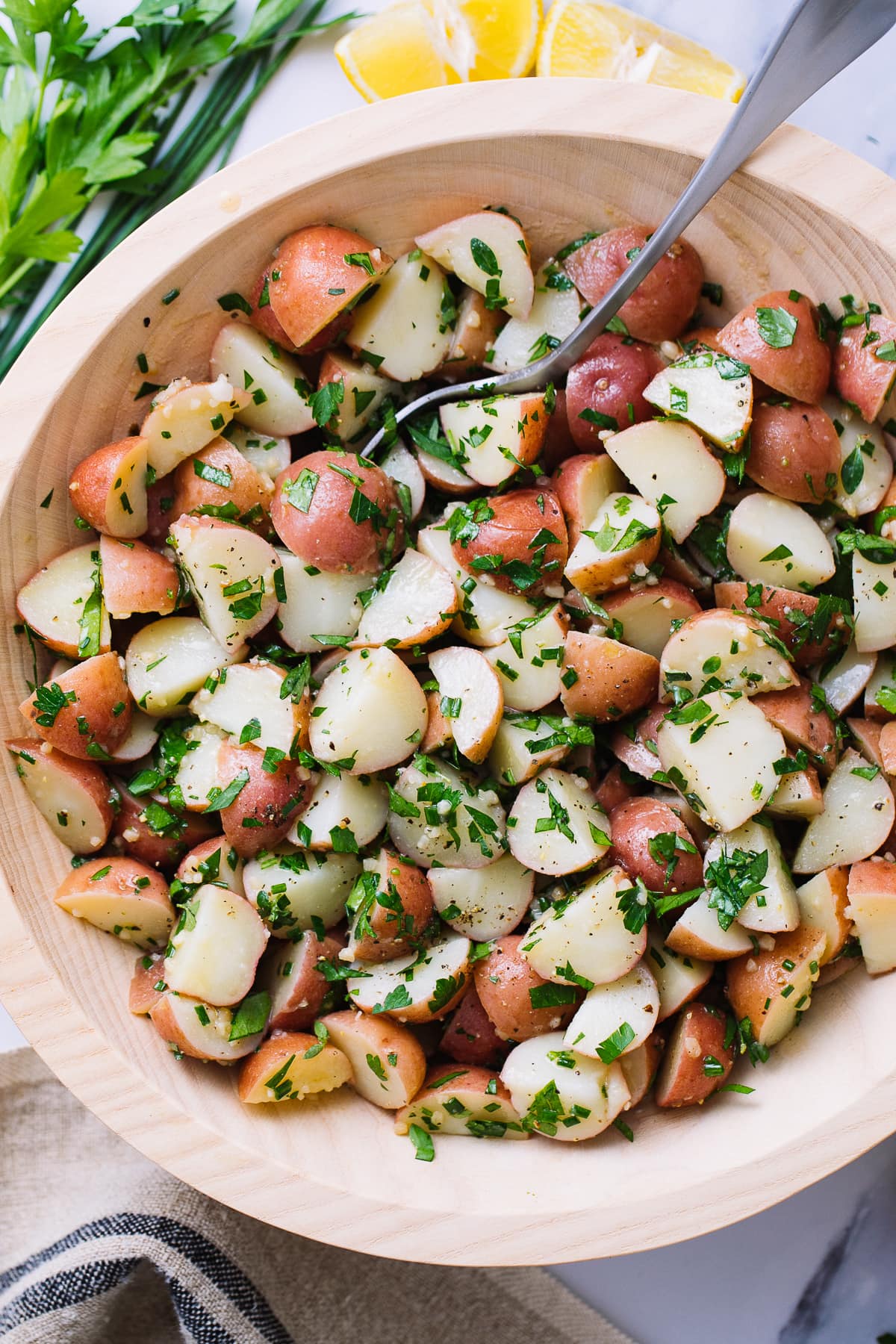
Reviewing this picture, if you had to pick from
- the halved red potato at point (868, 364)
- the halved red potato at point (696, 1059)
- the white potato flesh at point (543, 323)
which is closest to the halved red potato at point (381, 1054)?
the halved red potato at point (696, 1059)

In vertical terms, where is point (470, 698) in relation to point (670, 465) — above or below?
below

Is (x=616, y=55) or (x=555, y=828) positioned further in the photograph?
(x=616, y=55)

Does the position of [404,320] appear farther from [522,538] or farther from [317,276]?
[522,538]

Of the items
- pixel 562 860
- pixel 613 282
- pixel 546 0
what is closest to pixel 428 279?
pixel 613 282

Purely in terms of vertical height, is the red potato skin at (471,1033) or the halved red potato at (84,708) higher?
the halved red potato at (84,708)

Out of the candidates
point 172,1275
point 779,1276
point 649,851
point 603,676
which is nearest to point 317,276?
point 603,676

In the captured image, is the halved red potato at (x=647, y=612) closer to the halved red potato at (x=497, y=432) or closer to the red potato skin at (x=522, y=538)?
the red potato skin at (x=522, y=538)

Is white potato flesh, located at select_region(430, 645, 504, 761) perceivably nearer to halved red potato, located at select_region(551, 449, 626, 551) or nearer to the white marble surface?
halved red potato, located at select_region(551, 449, 626, 551)
